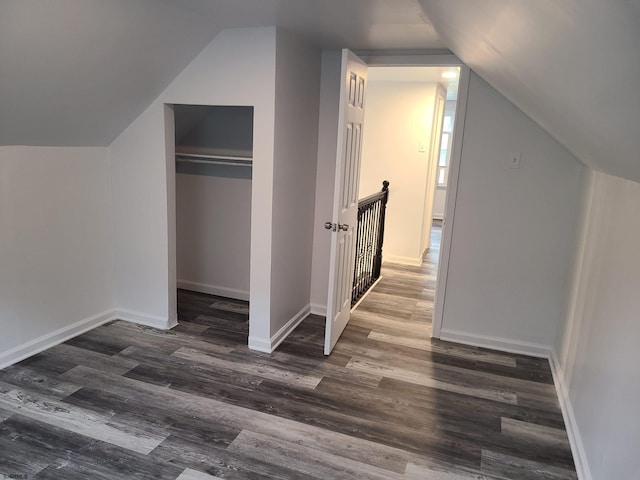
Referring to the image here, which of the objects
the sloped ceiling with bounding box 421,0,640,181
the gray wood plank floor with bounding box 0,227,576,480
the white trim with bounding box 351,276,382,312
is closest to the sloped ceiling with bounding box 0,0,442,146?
the sloped ceiling with bounding box 421,0,640,181

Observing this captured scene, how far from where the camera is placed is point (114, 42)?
243cm

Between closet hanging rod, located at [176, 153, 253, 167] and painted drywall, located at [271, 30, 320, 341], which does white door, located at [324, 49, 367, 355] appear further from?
closet hanging rod, located at [176, 153, 253, 167]

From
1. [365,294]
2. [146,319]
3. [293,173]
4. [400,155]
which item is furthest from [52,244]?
[400,155]

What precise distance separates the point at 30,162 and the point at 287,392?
2.11 meters

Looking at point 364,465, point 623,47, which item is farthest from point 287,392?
point 623,47

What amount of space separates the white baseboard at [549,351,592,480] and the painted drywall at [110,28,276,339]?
1.88 meters

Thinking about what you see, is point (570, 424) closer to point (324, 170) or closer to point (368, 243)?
point (324, 170)

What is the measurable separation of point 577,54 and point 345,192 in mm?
2266

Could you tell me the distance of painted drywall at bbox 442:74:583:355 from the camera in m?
3.09

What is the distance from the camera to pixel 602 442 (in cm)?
190

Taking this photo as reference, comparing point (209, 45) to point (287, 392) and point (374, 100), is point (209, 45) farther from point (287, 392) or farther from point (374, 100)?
point (374, 100)

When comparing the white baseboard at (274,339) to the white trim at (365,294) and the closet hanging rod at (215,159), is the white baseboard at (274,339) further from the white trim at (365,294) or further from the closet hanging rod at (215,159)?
the closet hanging rod at (215,159)

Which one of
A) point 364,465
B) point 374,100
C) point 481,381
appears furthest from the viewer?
point 374,100

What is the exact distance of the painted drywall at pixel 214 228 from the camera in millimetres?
3994
